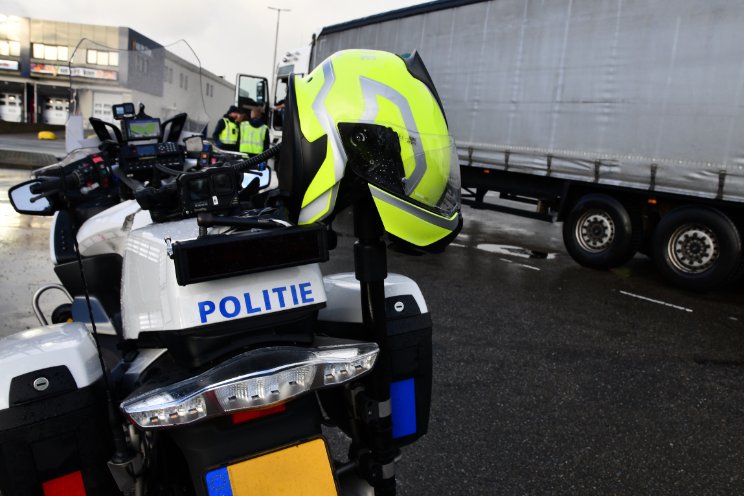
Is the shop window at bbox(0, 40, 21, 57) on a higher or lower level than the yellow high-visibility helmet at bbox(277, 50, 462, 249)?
higher

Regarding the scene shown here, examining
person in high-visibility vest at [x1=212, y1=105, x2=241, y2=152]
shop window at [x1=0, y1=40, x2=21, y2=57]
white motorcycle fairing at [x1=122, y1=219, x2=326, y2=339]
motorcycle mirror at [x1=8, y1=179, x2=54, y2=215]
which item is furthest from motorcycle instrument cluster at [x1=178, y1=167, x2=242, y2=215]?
shop window at [x1=0, y1=40, x2=21, y2=57]

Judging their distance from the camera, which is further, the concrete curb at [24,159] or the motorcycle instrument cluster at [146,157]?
the concrete curb at [24,159]

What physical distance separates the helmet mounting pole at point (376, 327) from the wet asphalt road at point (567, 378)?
0.12m

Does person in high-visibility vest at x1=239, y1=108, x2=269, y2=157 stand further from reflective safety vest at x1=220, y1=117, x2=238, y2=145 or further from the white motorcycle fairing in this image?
the white motorcycle fairing

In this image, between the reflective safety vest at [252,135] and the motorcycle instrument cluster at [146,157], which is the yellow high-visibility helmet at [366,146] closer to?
the motorcycle instrument cluster at [146,157]

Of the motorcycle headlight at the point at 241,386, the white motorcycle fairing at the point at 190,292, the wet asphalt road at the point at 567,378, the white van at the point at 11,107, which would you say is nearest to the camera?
the motorcycle headlight at the point at 241,386

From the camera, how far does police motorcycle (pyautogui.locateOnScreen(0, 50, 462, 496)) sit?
1.45 metres

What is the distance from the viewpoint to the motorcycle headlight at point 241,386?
1.35 meters

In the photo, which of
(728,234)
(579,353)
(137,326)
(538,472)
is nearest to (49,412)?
(137,326)

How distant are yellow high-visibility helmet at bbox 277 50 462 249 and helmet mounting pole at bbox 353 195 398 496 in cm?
12

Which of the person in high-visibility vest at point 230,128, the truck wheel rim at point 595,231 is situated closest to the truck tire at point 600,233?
the truck wheel rim at point 595,231

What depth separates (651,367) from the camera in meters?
4.47

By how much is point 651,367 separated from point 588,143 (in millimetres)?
4420

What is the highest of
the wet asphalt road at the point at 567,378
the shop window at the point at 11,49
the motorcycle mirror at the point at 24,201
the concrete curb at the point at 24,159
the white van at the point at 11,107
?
the shop window at the point at 11,49
